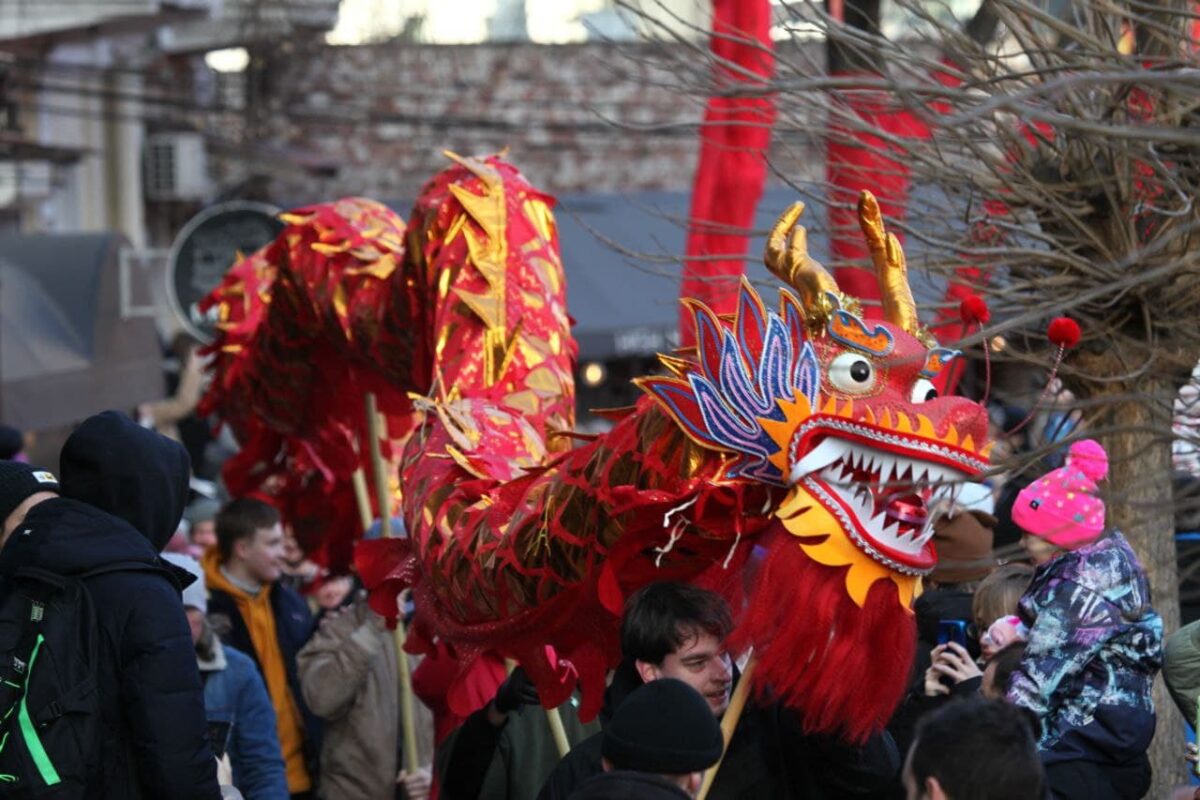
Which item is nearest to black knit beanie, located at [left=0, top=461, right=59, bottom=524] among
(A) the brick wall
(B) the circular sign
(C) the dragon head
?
(C) the dragon head

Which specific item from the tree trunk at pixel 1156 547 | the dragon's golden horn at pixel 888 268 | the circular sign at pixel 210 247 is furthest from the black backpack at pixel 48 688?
the circular sign at pixel 210 247

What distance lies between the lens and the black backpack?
4.13 meters

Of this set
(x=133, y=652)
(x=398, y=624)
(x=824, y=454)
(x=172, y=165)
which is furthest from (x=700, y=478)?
(x=172, y=165)

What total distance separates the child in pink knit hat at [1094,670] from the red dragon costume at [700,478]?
0.67 metres

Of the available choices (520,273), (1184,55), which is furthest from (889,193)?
(1184,55)

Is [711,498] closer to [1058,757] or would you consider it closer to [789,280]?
[789,280]

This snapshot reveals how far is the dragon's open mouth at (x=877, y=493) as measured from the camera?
3.79 m

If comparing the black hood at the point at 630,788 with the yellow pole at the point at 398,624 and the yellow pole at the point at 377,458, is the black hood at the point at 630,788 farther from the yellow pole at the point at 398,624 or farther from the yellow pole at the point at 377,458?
the yellow pole at the point at 377,458

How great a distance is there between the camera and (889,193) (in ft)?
20.0

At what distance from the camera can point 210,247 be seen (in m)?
12.9

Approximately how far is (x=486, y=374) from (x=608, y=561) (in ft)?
4.28

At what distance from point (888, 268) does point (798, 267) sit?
0.19 m

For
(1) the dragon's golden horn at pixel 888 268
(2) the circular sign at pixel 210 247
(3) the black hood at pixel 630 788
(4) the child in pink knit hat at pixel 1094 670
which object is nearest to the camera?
(3) the black hood at pixel 630 788

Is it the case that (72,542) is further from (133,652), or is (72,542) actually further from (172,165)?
(172,165)
